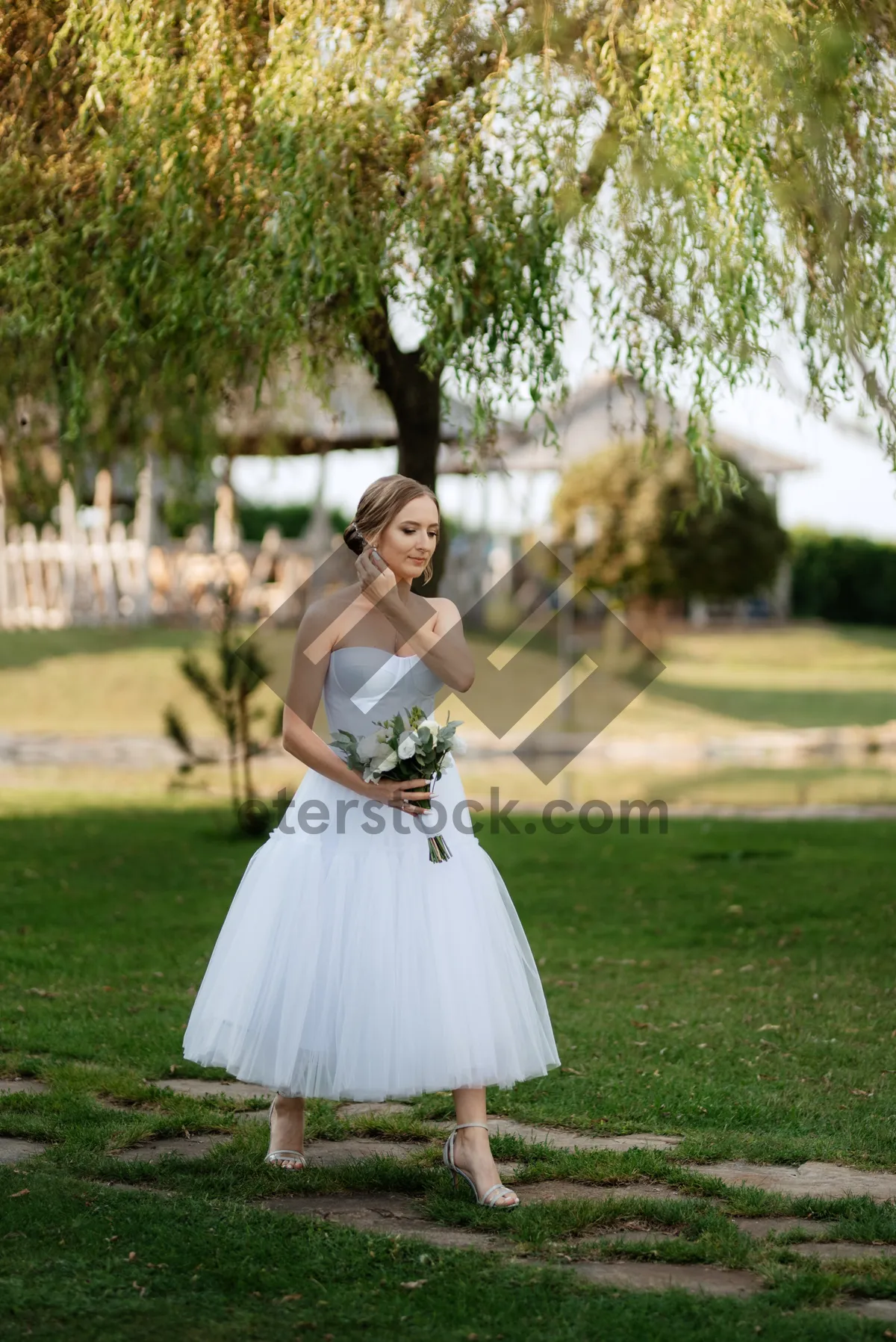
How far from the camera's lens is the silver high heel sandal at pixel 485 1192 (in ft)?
13.6

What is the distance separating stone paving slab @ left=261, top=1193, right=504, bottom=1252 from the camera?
394 centimetres

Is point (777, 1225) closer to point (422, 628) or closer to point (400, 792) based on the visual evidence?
point (400, 792)

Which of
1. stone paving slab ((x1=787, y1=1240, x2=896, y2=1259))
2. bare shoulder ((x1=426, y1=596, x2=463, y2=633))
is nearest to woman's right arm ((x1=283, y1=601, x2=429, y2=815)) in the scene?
bare shoulder ((x1=426, y1=596, x2=463, y2=633))

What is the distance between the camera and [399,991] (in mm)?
4199

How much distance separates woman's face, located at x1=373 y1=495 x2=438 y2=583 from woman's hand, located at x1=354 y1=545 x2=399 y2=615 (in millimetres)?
49

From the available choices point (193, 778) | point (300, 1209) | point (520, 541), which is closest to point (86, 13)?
point (300, 1209)

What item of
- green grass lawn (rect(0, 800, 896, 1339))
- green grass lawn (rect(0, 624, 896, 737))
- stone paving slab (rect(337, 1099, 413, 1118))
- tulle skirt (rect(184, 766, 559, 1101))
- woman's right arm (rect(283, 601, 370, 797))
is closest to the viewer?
green grass lawn (rect(0, 800, 896, 1339))

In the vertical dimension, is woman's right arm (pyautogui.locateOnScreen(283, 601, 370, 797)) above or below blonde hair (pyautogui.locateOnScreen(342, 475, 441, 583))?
below

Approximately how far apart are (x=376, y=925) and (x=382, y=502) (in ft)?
4.26

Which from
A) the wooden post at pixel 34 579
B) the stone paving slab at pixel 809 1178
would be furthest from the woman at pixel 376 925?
the wooden post at pixel 34 579

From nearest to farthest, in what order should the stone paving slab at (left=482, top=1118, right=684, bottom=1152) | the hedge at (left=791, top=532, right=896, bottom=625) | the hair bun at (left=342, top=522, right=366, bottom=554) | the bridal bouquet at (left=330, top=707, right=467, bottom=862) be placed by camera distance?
the bridal bouquet at (left=330, top=707, right=467, bottom=862), the hair bun at (left=342, top=522, right=366, bottom=554), the stone paving slab at (left=482, top=1118, right=684, bottom=1152), the hedge at (left=791, top=532, right=896, bottom=625)

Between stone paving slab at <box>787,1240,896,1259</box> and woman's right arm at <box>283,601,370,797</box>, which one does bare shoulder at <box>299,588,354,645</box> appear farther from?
stone paving slab at <box>787,1240,896,1259</box>

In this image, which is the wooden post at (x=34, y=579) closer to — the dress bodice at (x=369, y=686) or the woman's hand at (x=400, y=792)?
the dress bodice at (x=369, y=686)

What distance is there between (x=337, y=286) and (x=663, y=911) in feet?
14.7
